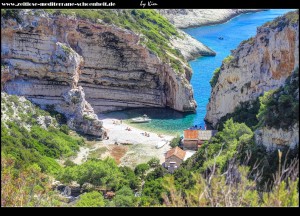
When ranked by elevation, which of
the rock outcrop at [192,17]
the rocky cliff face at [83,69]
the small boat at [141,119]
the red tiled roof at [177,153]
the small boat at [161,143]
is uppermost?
the rock outcrop at [192,17]

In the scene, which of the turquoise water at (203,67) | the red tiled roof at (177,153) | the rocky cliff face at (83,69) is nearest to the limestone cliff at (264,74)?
the turquoise water at (203,67)

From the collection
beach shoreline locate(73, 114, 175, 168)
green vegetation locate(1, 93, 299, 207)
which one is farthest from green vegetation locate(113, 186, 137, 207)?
beach shoreline locate(73, 114, 175, 168)

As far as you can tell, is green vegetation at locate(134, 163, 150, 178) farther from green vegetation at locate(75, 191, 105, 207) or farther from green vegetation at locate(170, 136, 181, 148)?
green vegetation at locate(75, 191, 105, 207)

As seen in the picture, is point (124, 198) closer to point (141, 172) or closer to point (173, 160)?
point (141, 172)

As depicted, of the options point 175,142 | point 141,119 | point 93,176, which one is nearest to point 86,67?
point 141,119

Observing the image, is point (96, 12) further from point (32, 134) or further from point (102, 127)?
point (32, 134)

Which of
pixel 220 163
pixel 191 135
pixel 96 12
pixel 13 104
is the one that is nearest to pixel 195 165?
pixel 220 163

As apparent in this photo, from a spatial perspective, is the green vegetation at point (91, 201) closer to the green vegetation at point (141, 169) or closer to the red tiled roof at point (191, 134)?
the green vegetation at point (141, 169)
